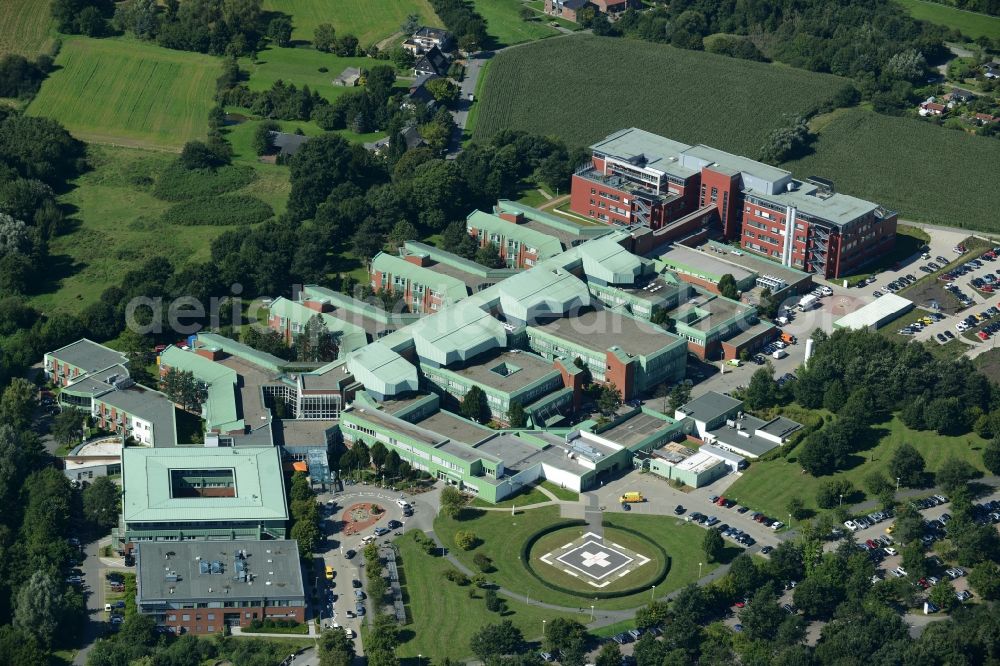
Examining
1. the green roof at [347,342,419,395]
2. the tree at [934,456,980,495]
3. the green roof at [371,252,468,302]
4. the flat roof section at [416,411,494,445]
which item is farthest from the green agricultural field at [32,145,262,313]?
the tree at [934,456,980,495]

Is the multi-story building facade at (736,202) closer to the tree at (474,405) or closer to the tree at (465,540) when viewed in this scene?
the tree at (474,405)

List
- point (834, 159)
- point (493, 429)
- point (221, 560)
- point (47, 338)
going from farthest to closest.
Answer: point (834, 159) → point (47, 338) → point (493, 429) → point (221, 560)

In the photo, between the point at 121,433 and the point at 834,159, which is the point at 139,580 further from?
the point at 834,159

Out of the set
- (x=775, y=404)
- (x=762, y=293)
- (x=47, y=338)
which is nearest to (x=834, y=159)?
(x=762, y=293)

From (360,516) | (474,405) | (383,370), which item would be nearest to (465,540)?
(360,516)

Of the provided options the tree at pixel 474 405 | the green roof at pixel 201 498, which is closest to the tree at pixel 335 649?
the green roof at pixel 201 498
